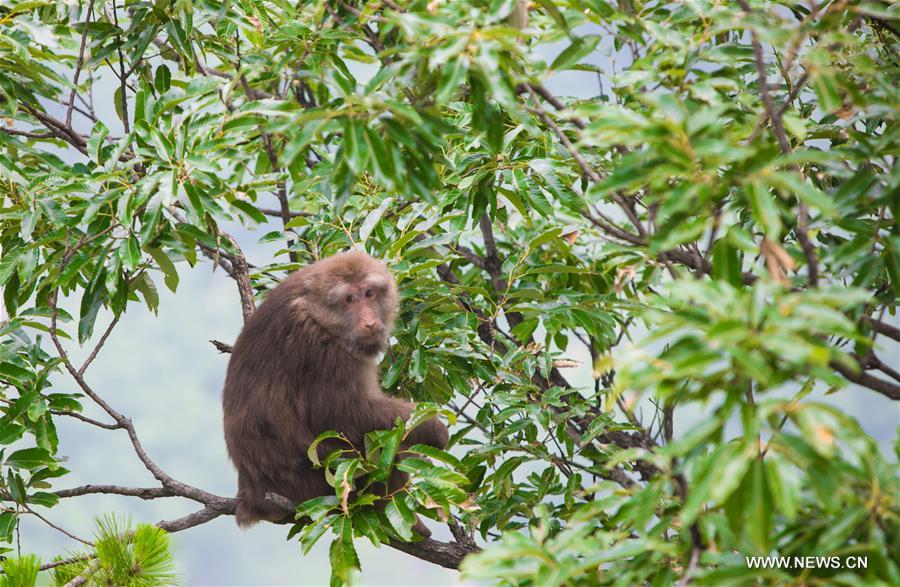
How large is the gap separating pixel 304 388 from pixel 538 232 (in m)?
1.76

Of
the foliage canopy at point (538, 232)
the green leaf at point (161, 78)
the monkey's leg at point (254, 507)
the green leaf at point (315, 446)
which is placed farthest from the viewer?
the green leaf at point (161, 78)

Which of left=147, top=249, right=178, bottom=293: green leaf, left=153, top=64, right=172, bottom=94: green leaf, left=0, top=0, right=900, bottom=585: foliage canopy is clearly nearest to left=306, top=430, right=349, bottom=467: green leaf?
left=0, top=0, right=900, bottom=585: foliage canopy

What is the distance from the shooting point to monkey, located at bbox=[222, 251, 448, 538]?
5.68m

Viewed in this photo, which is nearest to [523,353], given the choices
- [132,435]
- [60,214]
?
[132,435]

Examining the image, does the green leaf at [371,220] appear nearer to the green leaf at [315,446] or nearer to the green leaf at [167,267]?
the green leaf at [167,267]

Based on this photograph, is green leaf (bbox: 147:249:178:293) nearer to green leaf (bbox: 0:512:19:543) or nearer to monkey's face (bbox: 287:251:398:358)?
monkey's face (bbox: 287:251:398:358)

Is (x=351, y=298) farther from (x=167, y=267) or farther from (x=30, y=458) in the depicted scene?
(x=30, y=458)

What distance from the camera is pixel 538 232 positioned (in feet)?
20.4

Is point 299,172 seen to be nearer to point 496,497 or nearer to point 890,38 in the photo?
point 496,497

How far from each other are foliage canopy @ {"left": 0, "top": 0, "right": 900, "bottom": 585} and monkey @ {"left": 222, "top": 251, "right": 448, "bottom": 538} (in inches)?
9.2

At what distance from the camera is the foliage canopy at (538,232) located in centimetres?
281

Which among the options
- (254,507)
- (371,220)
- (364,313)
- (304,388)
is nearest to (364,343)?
(364,313)

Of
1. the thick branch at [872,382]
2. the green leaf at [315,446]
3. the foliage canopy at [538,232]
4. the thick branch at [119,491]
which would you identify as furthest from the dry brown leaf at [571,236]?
the thick branch at [119,491]

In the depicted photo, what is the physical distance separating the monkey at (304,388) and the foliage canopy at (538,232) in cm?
23
